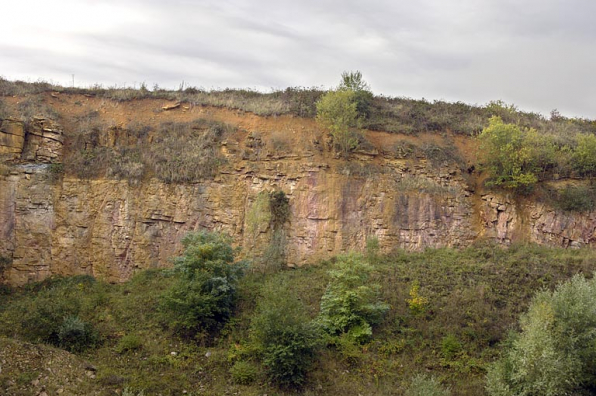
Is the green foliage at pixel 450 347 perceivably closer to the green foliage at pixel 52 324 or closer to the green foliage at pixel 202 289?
the green foliage at pixel 202 289

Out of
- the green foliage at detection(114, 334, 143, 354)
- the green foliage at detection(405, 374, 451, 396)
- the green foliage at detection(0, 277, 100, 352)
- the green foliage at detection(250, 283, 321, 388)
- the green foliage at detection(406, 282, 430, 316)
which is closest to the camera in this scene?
the green foliage at detection(405, 374, 451, 396)

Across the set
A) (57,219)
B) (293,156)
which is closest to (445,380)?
(293,156)

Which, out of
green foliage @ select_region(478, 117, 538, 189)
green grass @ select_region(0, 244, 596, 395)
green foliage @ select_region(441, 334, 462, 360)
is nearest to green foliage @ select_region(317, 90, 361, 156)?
green grass @ select_region(0, 244, 596, 395)

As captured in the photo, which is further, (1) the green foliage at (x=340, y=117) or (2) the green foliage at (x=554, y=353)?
(1) the green foliage at (x=340, y=117)

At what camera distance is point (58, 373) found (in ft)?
49.3

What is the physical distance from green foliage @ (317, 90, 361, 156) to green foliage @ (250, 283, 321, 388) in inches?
374

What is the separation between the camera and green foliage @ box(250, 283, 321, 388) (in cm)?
1585

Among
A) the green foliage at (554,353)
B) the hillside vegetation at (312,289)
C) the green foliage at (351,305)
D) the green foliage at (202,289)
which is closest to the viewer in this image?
the green foliage at (554,353)

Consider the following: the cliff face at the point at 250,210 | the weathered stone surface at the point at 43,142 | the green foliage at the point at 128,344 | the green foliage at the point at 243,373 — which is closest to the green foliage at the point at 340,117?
the cliff face at the point at 250,210

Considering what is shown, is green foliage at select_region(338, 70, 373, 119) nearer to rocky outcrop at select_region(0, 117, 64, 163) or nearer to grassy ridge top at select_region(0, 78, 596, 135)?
grassy ridge top at select_region(0, 78, 596, 135)

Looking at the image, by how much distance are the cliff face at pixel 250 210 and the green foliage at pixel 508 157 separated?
93cm

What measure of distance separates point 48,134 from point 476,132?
809 inches

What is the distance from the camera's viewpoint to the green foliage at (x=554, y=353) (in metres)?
14.2

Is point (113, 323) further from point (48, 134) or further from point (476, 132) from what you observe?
point (476, 132)
